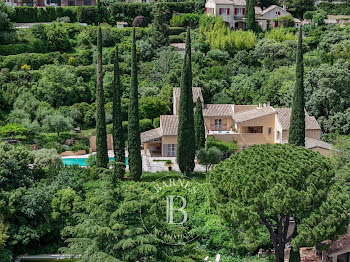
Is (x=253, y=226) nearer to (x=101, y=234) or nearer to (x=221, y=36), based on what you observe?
(x=101, y=234)

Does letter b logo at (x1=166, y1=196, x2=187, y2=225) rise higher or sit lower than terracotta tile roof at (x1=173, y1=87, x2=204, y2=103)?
lower

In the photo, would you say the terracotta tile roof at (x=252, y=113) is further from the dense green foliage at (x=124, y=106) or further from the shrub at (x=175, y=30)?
the shrub at (x=175, y=30)

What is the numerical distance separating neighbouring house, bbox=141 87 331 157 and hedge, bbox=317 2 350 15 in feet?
114

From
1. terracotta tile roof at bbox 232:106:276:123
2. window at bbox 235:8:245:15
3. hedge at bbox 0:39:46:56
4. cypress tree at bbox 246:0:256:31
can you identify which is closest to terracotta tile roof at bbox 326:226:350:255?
terracotta tile roof at bbox 232:106:276:123

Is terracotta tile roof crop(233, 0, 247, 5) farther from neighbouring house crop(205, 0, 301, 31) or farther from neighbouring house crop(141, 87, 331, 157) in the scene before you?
neighbouring house crop(141, 87, 331, 157)

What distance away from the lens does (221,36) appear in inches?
2320

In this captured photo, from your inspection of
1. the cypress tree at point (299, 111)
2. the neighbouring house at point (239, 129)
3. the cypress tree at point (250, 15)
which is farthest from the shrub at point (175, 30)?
the cypress tree at point (299, 111)

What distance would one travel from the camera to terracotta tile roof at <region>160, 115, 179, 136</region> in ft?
130

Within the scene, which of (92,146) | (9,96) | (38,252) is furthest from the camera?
(9,96)

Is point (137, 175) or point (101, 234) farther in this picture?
point (137, 175)

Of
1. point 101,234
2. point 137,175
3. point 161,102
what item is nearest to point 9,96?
point 161,102

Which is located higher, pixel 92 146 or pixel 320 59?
pixel 320 59

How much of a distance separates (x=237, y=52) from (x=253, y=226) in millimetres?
36128

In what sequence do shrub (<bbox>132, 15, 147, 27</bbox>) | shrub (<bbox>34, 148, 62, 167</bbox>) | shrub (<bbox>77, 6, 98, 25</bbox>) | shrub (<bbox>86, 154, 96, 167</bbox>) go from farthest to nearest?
1. shrub (<bbox>77, 6, 98, 25</bbox>)
2. shrub (<bbox>132, 15, 147, 27</bbox>)
3. shrub (<bbox>86, 154, 96, 167</bbox>)
4. shrub (<bbox>34, 148, 62, 167</bbox>)
